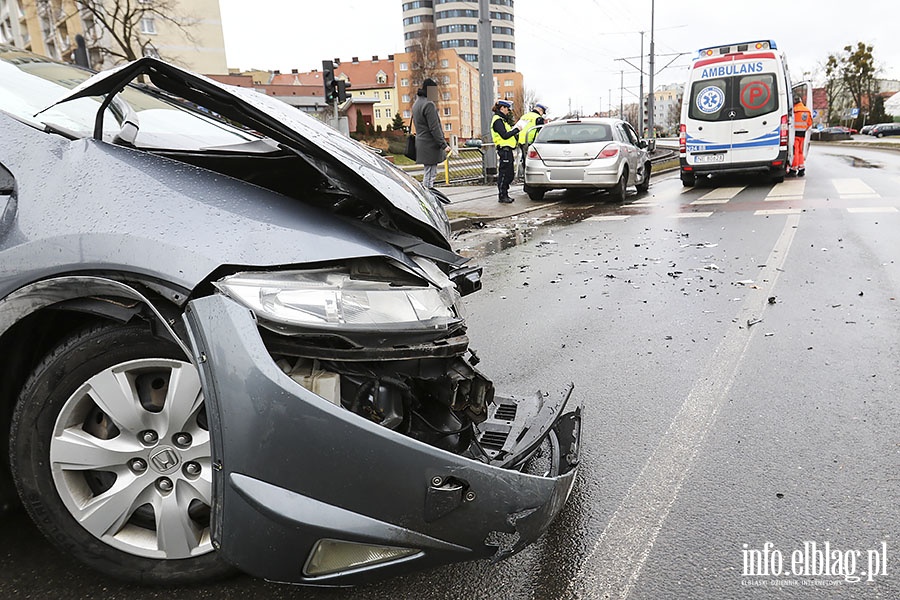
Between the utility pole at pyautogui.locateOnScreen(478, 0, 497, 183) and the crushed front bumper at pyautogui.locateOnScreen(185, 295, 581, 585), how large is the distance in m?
14.7

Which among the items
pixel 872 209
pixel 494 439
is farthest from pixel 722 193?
pixel 494 439

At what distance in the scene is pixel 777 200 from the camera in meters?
12.7

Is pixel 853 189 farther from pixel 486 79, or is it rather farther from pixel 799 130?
pixel 486 79

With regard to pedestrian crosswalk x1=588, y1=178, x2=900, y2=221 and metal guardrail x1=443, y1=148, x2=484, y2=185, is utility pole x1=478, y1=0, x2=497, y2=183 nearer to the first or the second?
metal guardrail x1=443, y1=148, x2=484, y2=185

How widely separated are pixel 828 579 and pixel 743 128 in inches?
581

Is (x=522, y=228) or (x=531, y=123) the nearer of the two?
(x=522, y=228)

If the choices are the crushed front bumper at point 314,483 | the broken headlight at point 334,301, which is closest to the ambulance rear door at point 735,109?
the broken headlight at point 334,301

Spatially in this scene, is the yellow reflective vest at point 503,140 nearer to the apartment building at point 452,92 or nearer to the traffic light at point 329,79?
the traffic light at point 329,79

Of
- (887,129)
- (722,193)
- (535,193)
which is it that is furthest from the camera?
(887,129)

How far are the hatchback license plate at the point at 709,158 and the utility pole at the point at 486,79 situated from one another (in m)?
4.99

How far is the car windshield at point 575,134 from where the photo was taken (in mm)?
13242

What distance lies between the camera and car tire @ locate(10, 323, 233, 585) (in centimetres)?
186

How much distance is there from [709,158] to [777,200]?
10.1 feet

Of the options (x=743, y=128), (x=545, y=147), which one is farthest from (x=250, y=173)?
(x=743, y=128)
